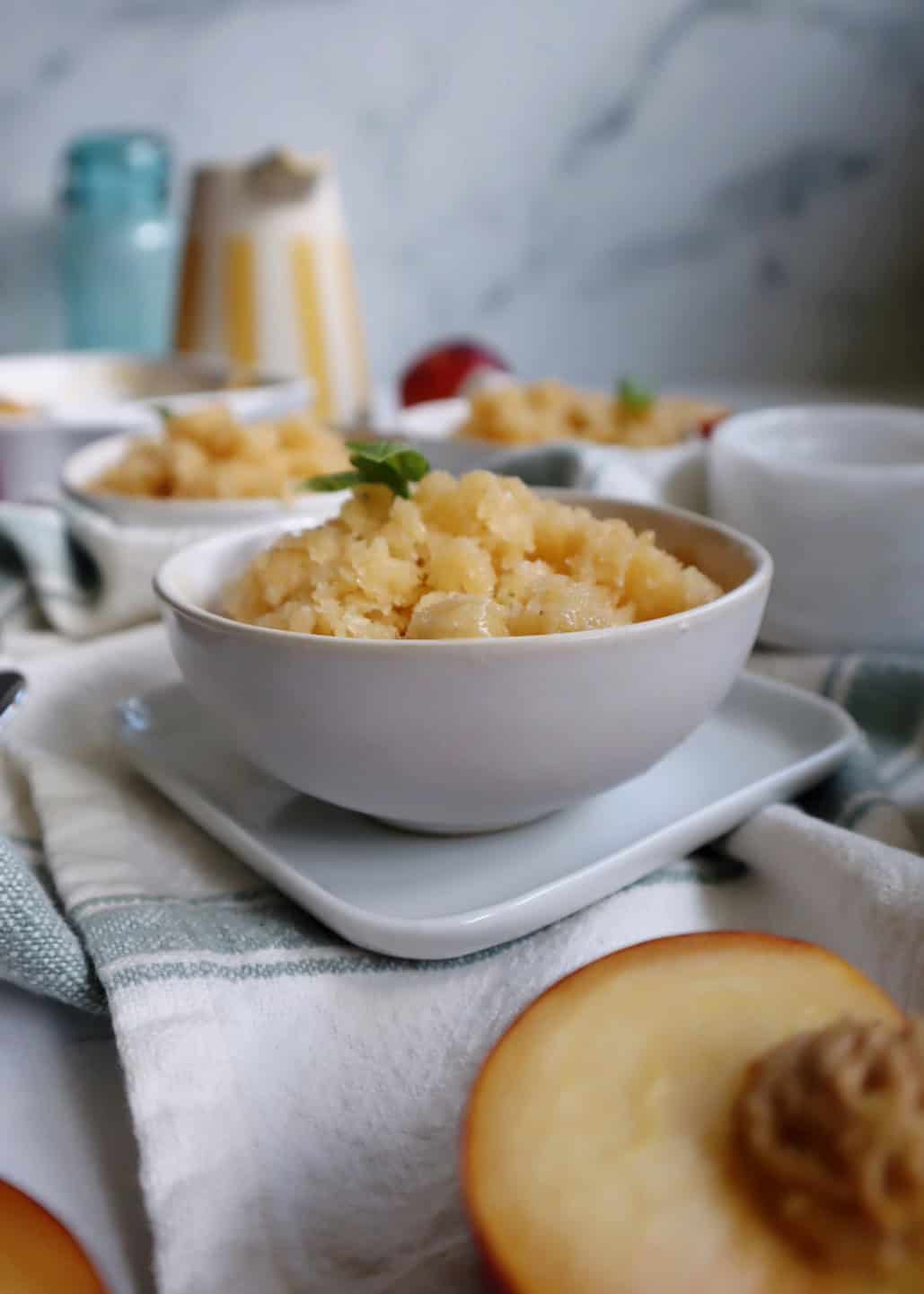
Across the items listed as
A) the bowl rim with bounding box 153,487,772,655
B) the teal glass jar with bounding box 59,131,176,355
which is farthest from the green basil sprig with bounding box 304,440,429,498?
the teal glass jar with bounding box 59,131,176,355

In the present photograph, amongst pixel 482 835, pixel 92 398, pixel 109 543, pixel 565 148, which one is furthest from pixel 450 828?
pixel 565 148

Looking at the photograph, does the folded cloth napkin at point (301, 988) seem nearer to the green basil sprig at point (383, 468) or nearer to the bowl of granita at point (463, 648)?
the bowl of granita at point (463, 648)

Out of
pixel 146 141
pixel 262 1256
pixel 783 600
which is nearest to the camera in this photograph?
pixel 262 1256

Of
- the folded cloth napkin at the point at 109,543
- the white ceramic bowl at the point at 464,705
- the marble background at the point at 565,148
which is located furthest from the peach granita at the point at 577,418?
the marble background at the point at 565,148

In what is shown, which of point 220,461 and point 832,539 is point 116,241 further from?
point 832,539

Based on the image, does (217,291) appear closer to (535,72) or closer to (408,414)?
(408,414)

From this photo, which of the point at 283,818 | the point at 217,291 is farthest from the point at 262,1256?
the point at 217,291
